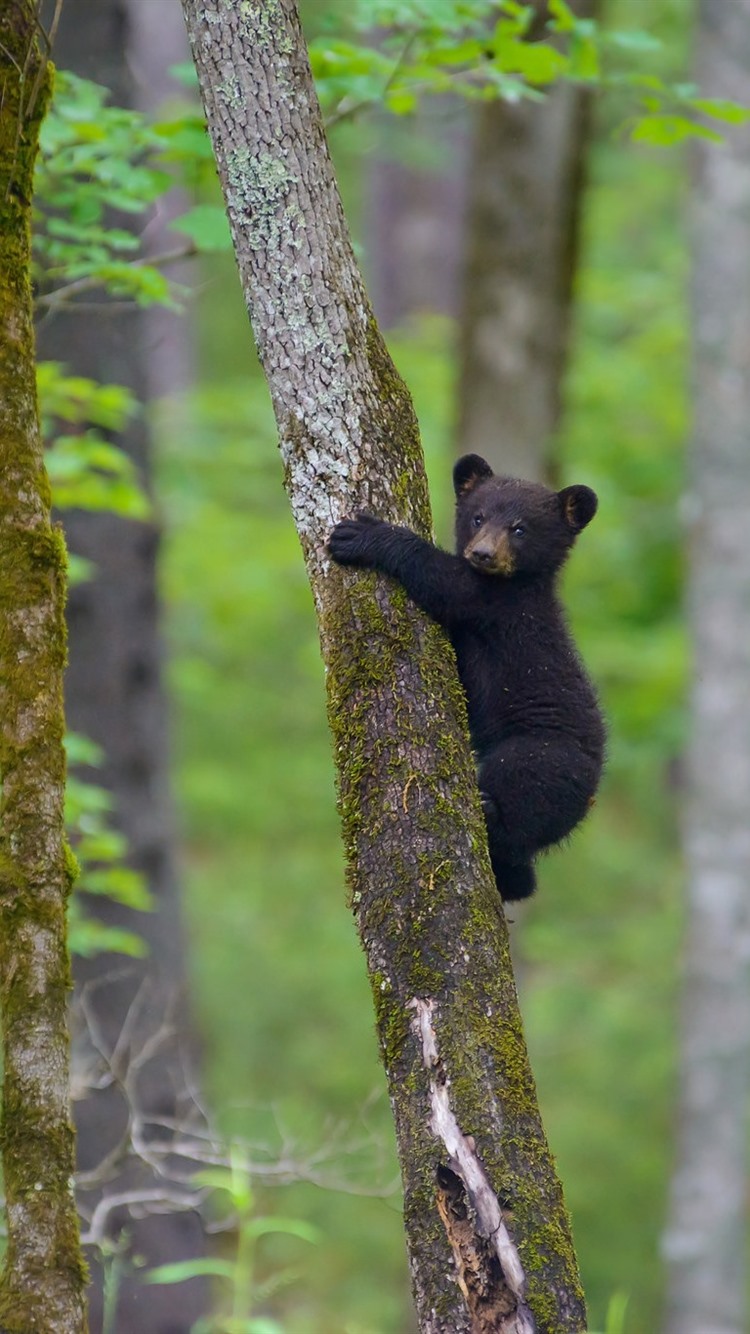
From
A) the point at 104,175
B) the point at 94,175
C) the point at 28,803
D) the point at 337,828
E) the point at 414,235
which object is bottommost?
the point at 28,803

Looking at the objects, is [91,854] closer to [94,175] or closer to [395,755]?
[94,175]

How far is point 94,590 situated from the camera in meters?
8.45

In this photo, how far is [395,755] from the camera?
323cm

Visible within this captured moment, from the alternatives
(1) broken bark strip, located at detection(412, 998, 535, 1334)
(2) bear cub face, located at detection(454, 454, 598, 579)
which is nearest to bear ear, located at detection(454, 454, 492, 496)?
(2) bear cub face, located at detection(454, 454, 598, 579)

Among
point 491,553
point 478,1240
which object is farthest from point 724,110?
point 478,1240

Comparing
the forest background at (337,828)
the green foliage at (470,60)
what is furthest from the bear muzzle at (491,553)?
the forest background at (337,828)

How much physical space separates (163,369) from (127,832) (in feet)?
39.6

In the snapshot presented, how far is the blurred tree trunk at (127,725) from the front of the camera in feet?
25.7

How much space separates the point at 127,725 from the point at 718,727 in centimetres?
390

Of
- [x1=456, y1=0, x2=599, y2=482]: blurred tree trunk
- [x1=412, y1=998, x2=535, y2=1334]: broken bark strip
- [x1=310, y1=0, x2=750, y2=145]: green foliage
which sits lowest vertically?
[x1=412, y1=998, x2=535, y2=1334]: broken bark strip

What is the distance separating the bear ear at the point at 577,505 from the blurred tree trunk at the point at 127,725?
3.79m

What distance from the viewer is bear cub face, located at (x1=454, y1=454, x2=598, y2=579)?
471cm

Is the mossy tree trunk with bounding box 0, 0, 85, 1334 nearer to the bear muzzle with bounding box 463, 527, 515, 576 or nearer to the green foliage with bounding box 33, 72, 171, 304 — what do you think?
the green foliage with bounding box 33, 72, 171, 304

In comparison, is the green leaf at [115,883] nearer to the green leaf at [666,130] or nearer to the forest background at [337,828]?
the green leaf at [666,130]
